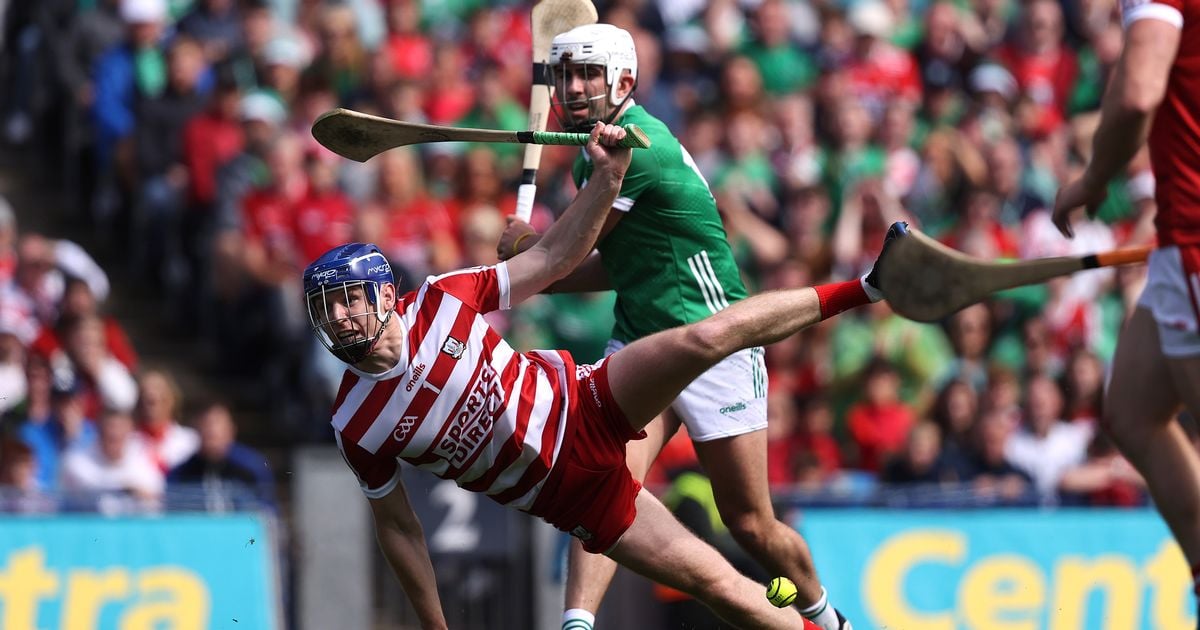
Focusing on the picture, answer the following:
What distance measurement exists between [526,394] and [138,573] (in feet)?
12.3

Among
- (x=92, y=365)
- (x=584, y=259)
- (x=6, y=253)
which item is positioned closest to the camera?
(x=584, y=259)

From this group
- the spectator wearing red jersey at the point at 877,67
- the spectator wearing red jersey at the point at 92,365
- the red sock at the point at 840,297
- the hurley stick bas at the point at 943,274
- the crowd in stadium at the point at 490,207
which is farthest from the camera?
the spectator wearing red jersey at the point at 877,67

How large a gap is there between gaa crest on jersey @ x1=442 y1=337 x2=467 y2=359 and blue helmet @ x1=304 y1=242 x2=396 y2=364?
0.22 metres

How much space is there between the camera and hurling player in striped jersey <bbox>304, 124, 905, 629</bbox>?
5934mm

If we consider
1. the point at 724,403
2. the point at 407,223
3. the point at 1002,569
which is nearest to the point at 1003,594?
the point at 1002,569

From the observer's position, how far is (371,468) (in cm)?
611

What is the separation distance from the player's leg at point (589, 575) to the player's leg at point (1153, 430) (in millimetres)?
1783

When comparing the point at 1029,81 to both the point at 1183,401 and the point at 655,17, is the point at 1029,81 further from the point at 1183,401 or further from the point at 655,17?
the point at 1183,401

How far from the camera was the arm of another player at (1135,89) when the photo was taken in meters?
5.09

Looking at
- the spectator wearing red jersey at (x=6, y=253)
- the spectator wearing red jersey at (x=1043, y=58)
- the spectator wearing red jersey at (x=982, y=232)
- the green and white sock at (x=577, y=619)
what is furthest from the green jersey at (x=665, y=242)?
the spectator wearing red jersey at (x=1043, y=58)

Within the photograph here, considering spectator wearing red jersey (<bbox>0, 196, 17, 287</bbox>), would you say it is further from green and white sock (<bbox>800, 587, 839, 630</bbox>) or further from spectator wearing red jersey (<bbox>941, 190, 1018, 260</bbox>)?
spectator wearing red jersey (<bbox>941, 190, 1018, 260</bbox>)

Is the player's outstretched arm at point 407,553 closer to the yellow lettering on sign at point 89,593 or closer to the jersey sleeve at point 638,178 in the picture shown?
the jersey sleeve at point 638,178

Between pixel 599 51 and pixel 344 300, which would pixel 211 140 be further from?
pixel 344 300

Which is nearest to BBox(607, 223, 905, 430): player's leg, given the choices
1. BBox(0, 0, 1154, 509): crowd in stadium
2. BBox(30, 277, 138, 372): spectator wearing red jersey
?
BBox(0, 0, 1154, 509): crowd in stadium
